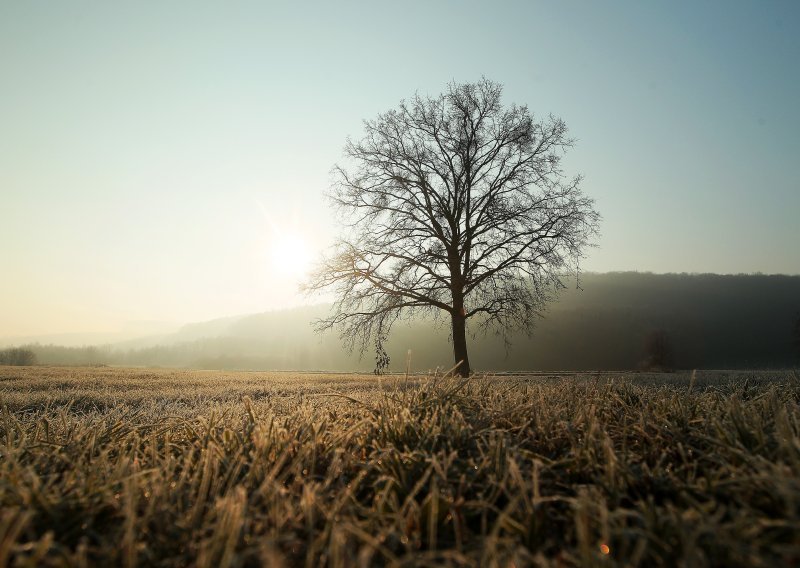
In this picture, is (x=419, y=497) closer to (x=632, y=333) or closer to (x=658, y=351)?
(x=658, y=351)

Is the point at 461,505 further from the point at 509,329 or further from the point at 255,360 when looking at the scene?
the point at 255,360

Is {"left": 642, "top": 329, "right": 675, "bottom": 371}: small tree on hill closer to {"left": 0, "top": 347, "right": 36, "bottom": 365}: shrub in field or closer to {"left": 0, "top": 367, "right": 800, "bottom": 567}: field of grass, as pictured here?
{"left": 0, "top": 367, "right": 800, "bottom": 567}: field of grass

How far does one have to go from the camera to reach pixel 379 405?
2.95m

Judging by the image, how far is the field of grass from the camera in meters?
1.14

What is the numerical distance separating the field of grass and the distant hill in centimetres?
6855

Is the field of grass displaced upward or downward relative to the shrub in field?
downward


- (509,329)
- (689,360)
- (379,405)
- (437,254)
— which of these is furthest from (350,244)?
(689,360)

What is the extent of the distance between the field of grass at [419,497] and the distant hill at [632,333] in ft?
225

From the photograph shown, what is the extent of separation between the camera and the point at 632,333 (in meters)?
94.4

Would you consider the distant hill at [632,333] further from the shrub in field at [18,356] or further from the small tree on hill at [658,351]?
the shrub in field at [18,356]

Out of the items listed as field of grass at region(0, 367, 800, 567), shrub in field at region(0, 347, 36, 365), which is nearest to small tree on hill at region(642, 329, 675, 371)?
field of grass at region(0, 367, 800, 567)

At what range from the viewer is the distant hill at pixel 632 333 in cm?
8475

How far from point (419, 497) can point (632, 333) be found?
104212 mm

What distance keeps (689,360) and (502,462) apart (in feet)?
314
